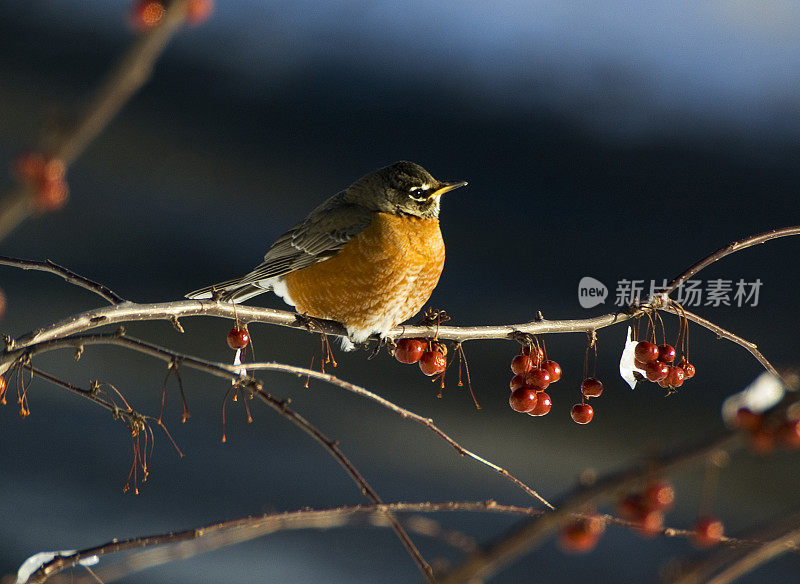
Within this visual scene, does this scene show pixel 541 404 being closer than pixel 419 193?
Yes

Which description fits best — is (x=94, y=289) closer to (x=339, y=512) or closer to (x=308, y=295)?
(x=339, y=512)

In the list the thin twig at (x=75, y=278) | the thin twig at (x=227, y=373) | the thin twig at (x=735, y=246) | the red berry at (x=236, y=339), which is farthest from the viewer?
the red berry at (x=236, y=339)

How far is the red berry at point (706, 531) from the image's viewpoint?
638 mm

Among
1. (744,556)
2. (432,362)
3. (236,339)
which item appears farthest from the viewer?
(432,362)

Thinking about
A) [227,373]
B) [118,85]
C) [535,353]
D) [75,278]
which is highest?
[535,353]

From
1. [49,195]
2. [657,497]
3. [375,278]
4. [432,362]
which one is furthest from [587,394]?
[49,195]

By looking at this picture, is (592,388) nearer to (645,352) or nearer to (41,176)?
(645,352)

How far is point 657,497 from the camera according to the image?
1.84 ft

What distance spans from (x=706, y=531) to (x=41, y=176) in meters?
0.61

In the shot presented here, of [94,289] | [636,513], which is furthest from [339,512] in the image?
[94,289]

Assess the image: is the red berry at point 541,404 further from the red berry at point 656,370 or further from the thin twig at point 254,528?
the thin twig at point 254,528

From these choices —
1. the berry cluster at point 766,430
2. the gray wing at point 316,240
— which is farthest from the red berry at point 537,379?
the berry cluster at point 766,430

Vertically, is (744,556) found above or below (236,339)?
below
